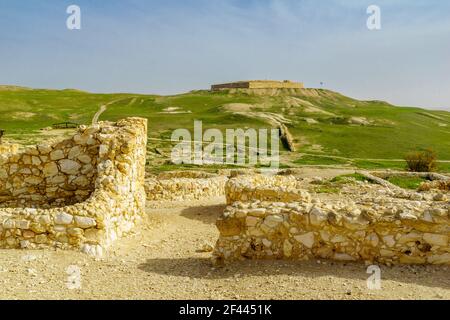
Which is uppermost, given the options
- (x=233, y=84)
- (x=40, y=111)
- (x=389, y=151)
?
(x=233, y=84)

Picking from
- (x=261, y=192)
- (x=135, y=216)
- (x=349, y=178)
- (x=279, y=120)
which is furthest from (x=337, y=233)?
(x=279, y=120)

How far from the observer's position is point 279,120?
77.1 meters

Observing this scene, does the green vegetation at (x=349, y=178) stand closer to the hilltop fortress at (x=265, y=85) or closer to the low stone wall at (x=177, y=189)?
the low stone wall at (x=177, y=189)

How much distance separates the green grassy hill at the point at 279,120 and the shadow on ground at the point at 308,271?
31790mm

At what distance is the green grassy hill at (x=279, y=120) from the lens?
2071 inches

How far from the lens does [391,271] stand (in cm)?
682

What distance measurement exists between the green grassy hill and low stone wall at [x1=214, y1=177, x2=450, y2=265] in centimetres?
3192

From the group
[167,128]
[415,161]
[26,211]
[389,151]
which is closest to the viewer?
[26,211]

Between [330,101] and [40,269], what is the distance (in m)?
120

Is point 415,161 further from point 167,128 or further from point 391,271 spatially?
point 167,128

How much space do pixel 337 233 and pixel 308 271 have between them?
0.80 metres

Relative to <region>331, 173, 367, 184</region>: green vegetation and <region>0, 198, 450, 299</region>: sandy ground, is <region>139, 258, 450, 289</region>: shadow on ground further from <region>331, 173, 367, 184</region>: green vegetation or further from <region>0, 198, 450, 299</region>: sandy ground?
<region>331, 173, 367, 184</region>: green vegetation

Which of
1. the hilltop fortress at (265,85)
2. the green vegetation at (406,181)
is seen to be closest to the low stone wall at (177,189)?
the green vegetation at (406,181)

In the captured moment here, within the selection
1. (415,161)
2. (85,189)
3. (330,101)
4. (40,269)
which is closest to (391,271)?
(40,269)
